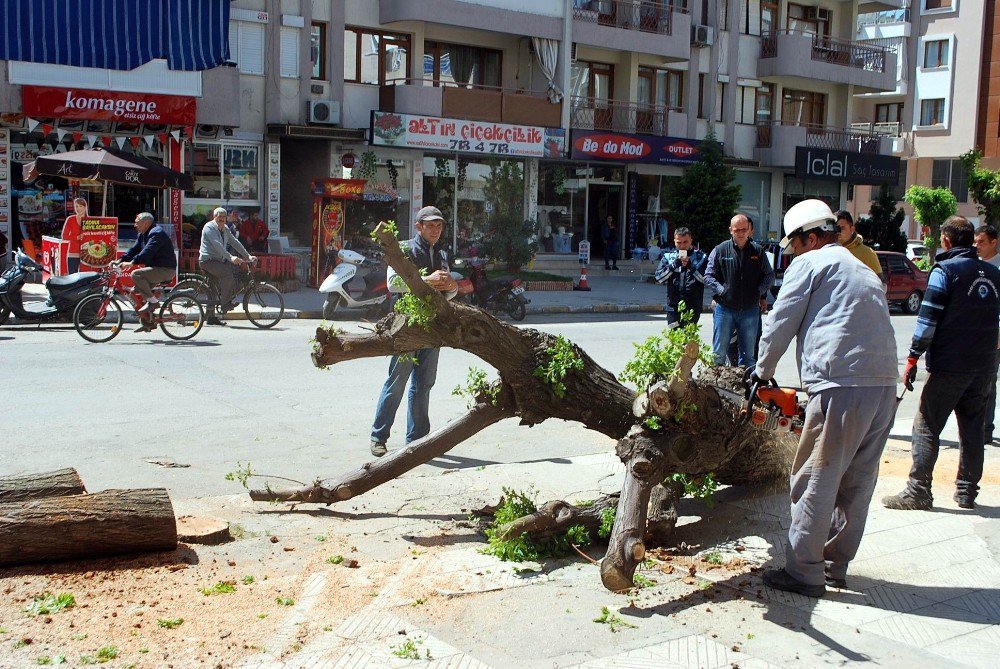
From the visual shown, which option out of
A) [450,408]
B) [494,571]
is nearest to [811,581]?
[494,571]

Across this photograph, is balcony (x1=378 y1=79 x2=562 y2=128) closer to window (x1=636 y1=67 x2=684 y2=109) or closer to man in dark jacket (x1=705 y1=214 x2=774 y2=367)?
window (x1=636 y1=67 x2=684 y2=109)

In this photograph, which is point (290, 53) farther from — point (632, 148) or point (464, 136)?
point (632, 148)

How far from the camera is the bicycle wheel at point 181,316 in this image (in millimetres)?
14578

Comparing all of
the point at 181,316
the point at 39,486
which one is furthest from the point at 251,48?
the point at 39,486

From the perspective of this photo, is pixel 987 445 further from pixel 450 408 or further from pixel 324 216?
pixel 324 216

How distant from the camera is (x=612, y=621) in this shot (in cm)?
478

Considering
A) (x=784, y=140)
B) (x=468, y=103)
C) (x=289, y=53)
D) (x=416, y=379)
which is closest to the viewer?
(x=416, y=379)

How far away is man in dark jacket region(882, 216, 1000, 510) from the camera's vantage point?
6.77 metres

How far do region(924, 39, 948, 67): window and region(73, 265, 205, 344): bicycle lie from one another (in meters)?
52.4

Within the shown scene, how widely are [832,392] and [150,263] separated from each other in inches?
475

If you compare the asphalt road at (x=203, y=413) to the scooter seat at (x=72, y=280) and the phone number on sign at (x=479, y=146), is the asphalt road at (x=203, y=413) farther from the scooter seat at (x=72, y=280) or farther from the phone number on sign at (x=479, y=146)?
the phone number on sign at (x=479, y=146)

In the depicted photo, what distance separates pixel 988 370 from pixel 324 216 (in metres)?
16.6

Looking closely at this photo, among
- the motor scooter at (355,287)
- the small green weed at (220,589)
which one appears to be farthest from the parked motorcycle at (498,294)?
the small green weed at (220,589)

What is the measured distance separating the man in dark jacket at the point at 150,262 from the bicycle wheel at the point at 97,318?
0.42m
